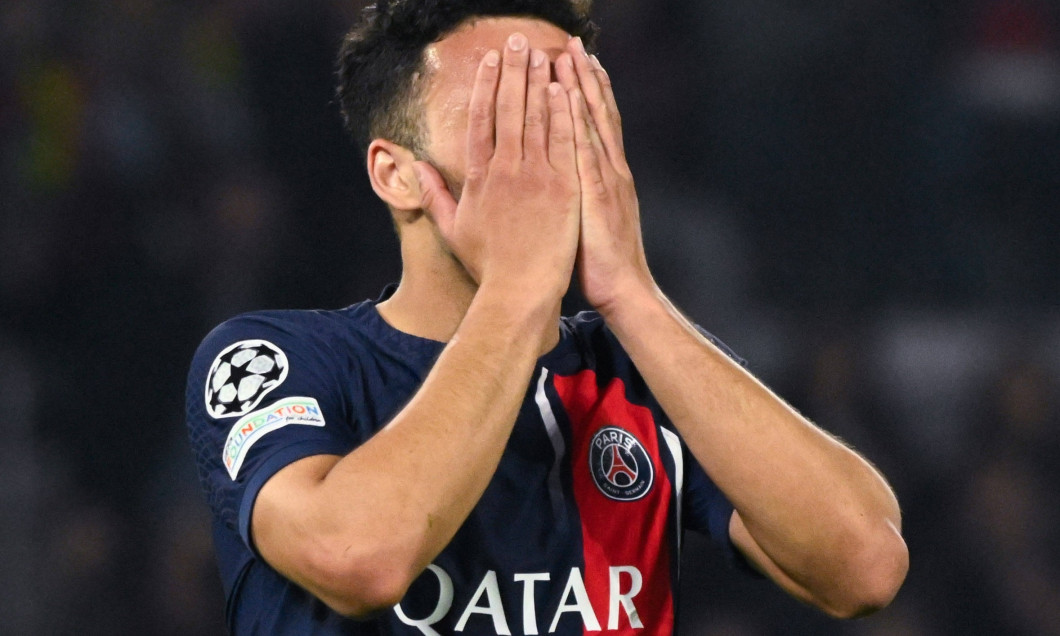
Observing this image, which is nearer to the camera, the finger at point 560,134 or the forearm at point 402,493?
the forearm at point 402,493

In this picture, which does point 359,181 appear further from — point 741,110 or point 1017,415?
point 1017,415

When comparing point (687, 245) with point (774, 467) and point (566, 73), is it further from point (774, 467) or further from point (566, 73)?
point (774, 467)

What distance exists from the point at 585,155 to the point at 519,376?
15.2 inches

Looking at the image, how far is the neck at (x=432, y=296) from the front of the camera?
6.15 feet

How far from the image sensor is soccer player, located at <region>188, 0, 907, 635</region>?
145 cm

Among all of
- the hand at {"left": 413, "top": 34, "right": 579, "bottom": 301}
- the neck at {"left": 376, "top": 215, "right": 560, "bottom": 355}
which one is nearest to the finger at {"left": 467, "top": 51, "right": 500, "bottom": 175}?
the hand at {"left": 413, "top": 34, "right": 579, "bottom": 301}

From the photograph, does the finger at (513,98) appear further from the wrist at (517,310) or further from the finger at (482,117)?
the wrist at (517,310)

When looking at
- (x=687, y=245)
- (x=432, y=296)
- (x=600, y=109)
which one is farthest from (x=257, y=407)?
(x=687, y=245)

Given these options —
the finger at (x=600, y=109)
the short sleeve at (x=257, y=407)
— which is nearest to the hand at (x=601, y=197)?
the finger at (x=600, y=109)

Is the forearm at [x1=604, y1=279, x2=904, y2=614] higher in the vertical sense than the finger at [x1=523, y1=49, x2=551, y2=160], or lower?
lower

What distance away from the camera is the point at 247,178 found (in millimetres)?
4023

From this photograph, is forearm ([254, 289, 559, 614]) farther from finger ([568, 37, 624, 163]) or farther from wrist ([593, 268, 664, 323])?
finger ([568, 37, 624, 163])

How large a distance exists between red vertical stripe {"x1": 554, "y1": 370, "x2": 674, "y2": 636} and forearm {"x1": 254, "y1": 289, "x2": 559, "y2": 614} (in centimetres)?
30

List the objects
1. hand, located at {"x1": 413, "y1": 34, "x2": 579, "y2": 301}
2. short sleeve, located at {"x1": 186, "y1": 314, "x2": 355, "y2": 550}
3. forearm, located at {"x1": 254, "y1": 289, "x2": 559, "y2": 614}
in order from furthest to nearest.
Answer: hand, located at {"x1": 413, "y1": 34, "x2": 579, "y2": 301}, short sleeve, located at {"x1": 186, "y1": 314, "x2": 355, "y2": 550}, forearm, located at {"x1": 254, "y1": 289, "x2": 559, "y2": 614}
